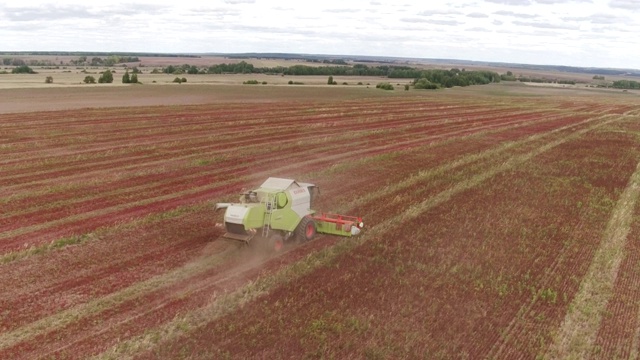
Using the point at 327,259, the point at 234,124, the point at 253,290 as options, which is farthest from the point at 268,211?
the point at 234,124

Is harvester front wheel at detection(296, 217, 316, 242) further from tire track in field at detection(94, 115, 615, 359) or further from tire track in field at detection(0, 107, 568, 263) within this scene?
tire track in field at detection(0, 107, 568, 263)

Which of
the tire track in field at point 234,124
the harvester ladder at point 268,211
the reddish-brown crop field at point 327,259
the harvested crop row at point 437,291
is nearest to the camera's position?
the harvested crop row at point 437,291

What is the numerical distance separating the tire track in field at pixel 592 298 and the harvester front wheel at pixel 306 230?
6763 millimetres

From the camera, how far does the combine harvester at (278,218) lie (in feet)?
43.3

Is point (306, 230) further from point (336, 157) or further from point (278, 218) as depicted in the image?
point (336, 157)

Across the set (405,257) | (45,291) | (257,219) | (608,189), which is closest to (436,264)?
(405,257)

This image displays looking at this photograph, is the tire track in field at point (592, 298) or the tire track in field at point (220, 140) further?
the tire track in field at point (220, 140)

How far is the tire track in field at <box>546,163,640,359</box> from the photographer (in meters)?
9.98

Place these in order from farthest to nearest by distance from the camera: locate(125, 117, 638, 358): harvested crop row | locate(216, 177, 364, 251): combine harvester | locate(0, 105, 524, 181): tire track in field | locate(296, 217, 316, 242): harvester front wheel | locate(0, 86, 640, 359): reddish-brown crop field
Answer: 1. locate(0, 105, 524, 181): tire track in field
2. locate(296, 217, 316, 242): harvester front wheel
3. locate(216, 177, 364, 251): combine harvester
4. locate(0, 86, 640, 359): reddish-brown crop field
5. locate(125, 117, 638, 358): harvested crop row

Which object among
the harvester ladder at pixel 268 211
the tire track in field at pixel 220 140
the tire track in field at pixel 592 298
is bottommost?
the tire track in field at pixel 592 298

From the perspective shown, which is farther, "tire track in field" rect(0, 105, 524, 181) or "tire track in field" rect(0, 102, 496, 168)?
"tire track in field" rect(0, 102, 496, 168)

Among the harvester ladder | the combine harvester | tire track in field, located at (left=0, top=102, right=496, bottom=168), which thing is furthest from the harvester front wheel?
tire track in field, located at (left=0, top=102, right=496, bottom=168)

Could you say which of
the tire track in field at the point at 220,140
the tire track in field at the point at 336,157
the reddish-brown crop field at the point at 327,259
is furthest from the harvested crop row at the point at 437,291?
the tire track in field at the point at 220,140

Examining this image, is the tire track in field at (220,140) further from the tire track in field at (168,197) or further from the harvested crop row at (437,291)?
the harvested crop row at (437,291)
